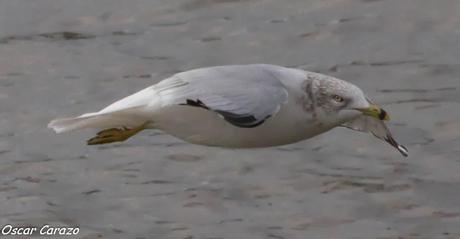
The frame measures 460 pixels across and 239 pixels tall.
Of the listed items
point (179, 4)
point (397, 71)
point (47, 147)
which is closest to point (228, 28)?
point (179, 4)

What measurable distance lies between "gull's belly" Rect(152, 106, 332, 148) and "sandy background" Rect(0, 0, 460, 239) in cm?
113

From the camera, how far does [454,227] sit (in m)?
7.45

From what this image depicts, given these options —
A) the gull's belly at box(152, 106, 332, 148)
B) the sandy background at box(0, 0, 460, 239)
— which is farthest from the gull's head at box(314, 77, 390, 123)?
the sandy background at box(0, 0, 460, 239)

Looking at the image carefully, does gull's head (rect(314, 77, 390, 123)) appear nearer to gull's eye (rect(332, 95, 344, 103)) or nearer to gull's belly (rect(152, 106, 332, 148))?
gull's eye (rect(332, 95, 344, 103))

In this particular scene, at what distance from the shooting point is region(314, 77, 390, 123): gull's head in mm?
6434

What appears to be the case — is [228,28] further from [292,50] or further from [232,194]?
[232,194]

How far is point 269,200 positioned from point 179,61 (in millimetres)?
2025

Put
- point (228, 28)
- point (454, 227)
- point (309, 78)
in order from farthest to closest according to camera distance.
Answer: point (228, 28) → point (454, 227) → point (309, 78)

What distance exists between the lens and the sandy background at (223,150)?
25.0ft

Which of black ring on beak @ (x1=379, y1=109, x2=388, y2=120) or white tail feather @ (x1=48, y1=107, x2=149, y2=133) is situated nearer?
white tail feather @ (x1=48, y1=107, x2=149, y2=133)

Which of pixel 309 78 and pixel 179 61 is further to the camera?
pixel 179 61

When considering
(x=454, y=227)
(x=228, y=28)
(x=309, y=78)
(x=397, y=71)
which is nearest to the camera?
(x=309, y=78)

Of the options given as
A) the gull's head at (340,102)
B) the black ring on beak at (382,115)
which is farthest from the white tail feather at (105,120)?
the black ring on beak at (382,115)

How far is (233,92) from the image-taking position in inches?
243
